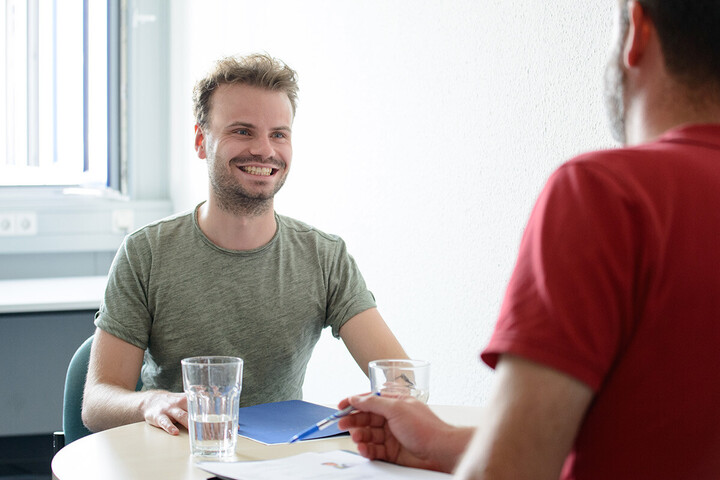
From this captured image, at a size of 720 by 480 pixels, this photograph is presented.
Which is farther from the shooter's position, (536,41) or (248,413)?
(536,41)

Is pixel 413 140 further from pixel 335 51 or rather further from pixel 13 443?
pixel 13 443

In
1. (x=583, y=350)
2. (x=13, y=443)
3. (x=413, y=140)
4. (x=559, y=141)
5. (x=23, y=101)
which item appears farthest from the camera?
(x=23, y=101)

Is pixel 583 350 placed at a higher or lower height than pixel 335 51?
lower

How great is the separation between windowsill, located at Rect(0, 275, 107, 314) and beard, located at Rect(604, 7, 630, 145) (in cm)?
213

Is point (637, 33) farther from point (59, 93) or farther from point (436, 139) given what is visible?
point (59, 93)

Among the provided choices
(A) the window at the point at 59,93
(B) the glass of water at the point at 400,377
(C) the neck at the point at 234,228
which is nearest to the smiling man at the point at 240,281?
(C) the neck at the point at 234,228

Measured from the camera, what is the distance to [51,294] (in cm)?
293

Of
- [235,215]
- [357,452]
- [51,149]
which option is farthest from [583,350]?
[51,149]

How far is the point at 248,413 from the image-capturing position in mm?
1299

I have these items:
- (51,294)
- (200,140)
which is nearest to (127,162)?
(51,294)

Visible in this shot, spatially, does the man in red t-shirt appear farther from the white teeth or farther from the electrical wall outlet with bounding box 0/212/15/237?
the electrical wall outlet with bounding box 0/212/15/237

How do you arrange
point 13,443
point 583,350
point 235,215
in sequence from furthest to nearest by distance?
point 13,443 → point 235,215 → point 583,350

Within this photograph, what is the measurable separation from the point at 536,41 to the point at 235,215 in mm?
694

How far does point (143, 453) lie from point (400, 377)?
1.21ft
